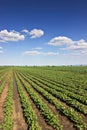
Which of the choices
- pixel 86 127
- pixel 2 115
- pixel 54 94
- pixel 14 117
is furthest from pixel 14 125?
pixel 54 94

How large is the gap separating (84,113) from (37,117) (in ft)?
10.5

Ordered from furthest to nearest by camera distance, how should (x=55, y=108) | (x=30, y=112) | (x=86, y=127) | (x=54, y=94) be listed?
(x=54, y=94)
(x=55, y=108)
(x=30, y=112)
(x=86, y=127)

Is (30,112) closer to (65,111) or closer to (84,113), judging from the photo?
(65,111)

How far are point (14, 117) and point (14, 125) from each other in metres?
1.36

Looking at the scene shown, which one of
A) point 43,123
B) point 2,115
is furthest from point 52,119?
point 2,115

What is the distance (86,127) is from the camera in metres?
9.04

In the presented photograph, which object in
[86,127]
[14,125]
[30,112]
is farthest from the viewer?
Answer: [30,112]

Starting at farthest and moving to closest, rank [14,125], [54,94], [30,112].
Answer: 1. [54,94]
2. [30,112]
3. [14,125]

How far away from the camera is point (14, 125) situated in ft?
32.6

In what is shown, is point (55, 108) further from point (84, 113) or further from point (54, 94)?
point (54, 94)

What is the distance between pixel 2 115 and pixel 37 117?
8.59 feet

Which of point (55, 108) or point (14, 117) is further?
point (55, 108)

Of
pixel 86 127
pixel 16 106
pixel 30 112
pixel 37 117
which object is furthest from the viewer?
pixel 16 106

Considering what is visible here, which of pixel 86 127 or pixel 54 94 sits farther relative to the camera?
pixel 54 94
